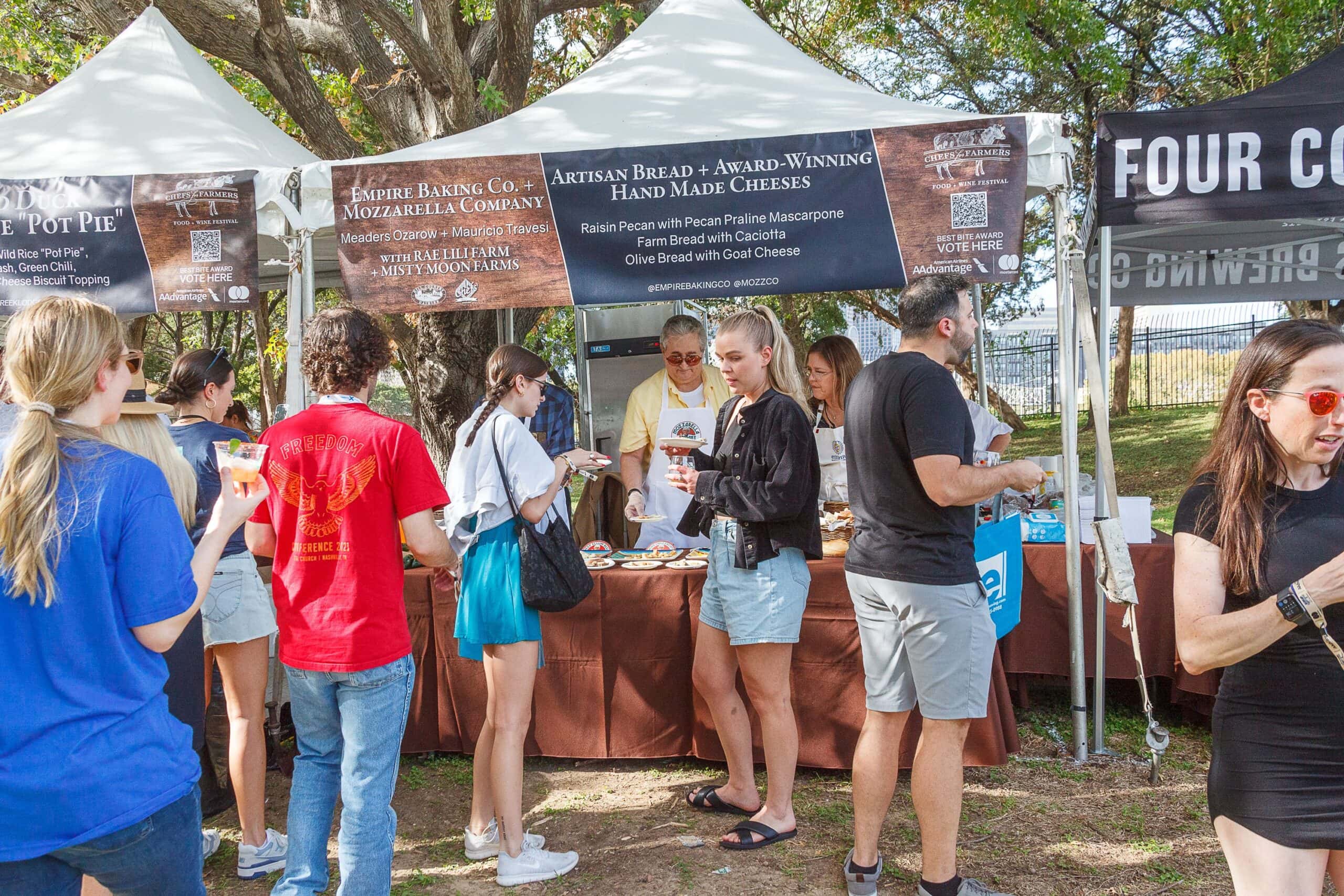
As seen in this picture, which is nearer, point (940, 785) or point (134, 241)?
point (940, 785)

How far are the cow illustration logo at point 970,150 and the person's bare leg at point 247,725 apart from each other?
305 centimetres

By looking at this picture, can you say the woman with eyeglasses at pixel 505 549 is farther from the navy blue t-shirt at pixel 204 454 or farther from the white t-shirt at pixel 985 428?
the white t-shirt at pixel 985 428

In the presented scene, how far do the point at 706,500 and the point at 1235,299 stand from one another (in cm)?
582

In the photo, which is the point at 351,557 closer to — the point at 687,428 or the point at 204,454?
the point at 204,454

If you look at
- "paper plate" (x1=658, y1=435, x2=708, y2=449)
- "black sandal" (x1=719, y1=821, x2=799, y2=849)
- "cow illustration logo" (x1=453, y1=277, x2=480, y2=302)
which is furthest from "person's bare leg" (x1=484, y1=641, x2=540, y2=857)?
"cow illustration logo" (x1=453, y1=277, x2=480, y2=302)

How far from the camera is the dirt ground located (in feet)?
10.2

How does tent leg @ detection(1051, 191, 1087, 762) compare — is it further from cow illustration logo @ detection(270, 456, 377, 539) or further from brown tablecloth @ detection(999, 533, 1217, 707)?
cow illustration logo @ detection(270, 456, 377, 539)

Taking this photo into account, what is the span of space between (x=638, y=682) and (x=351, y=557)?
1818 mm

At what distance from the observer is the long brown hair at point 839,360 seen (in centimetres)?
470

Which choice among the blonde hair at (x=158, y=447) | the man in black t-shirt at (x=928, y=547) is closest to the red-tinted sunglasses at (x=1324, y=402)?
the man in black t-shirt at (x=928, y=547)

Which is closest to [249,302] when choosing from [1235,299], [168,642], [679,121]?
[679,121]

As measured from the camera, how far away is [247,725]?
316 centimetres

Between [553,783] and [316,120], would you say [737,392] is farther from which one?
[316,120]

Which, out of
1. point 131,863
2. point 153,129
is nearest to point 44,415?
point 131,863
